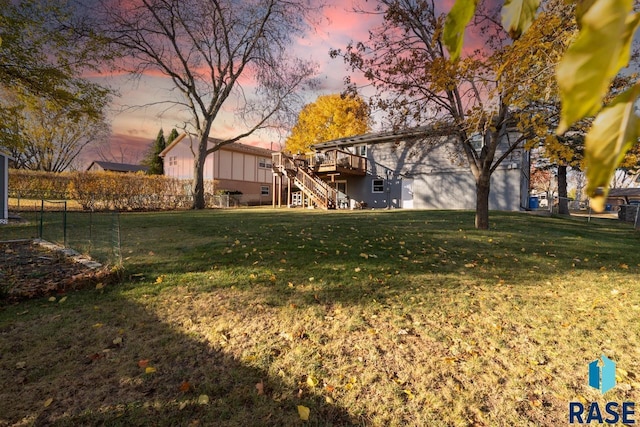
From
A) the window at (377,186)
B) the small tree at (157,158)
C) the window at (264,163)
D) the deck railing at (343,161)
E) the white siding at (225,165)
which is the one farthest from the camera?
the small tree at (157,158)

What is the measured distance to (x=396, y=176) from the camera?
939 inches

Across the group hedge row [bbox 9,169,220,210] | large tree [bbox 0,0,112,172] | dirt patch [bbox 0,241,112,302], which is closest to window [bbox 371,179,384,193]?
hedge row [bbox 9,169,220,210]

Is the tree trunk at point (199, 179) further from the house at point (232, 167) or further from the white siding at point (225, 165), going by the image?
the white siding at point (225, 165)

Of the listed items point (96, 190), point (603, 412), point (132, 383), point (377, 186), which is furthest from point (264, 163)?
point (603, 412)

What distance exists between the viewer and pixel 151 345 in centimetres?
313

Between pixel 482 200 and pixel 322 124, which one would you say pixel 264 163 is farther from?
pixel 482 200

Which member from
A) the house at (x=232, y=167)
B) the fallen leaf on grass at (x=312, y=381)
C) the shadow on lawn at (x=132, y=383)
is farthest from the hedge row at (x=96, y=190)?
the fallen leaf on grass at (x=312, y=381)

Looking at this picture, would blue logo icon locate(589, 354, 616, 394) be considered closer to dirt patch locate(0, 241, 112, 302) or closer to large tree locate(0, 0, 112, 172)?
dirt patch locate(0, 241, 112, 302)

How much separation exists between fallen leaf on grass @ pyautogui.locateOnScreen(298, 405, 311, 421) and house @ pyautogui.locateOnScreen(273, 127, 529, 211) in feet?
57.7

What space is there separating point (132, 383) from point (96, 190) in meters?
20.6

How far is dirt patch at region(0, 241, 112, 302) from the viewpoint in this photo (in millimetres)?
4219

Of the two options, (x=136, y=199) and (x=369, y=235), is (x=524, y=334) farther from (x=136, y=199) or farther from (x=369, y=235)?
(x=136, y=199)

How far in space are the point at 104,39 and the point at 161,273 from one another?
50.5ft

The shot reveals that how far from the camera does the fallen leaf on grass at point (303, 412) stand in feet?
7.54
